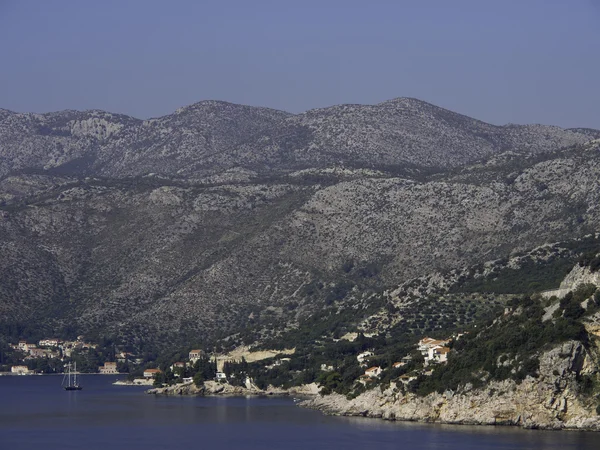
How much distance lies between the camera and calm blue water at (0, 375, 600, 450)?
2552 inches

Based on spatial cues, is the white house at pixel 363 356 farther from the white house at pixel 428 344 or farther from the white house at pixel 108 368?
the white house at pixel 108 368

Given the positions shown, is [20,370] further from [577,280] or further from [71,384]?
[577,280]

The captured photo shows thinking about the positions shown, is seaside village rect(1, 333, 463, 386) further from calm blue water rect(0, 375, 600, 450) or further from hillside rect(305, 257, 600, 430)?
calm blue water rect(0, 375, 600, 450)

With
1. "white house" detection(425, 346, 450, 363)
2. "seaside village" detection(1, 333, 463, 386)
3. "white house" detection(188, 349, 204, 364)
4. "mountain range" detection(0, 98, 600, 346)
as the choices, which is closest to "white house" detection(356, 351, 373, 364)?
"seaside village" detection(1, 333, 463, 386)

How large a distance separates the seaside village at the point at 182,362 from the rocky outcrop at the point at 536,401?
4.13 meters

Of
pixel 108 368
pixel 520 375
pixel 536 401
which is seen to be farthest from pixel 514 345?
pixel 108 368

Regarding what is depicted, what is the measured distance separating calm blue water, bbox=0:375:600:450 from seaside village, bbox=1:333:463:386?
417cm

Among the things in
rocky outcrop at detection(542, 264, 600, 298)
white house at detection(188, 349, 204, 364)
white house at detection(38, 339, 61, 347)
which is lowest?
white house at detection(188, 349, 204, 364)

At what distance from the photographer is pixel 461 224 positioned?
461 ft

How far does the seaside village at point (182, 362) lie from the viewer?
7879cm

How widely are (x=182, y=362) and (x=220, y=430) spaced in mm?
44645

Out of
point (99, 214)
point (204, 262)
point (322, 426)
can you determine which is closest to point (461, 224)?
point (204, 262)

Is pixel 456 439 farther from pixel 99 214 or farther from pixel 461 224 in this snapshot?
pixel 99 214

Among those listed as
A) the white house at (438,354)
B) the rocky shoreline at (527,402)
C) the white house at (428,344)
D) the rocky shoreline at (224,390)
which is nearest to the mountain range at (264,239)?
the rocky shoreline at (224,390)
